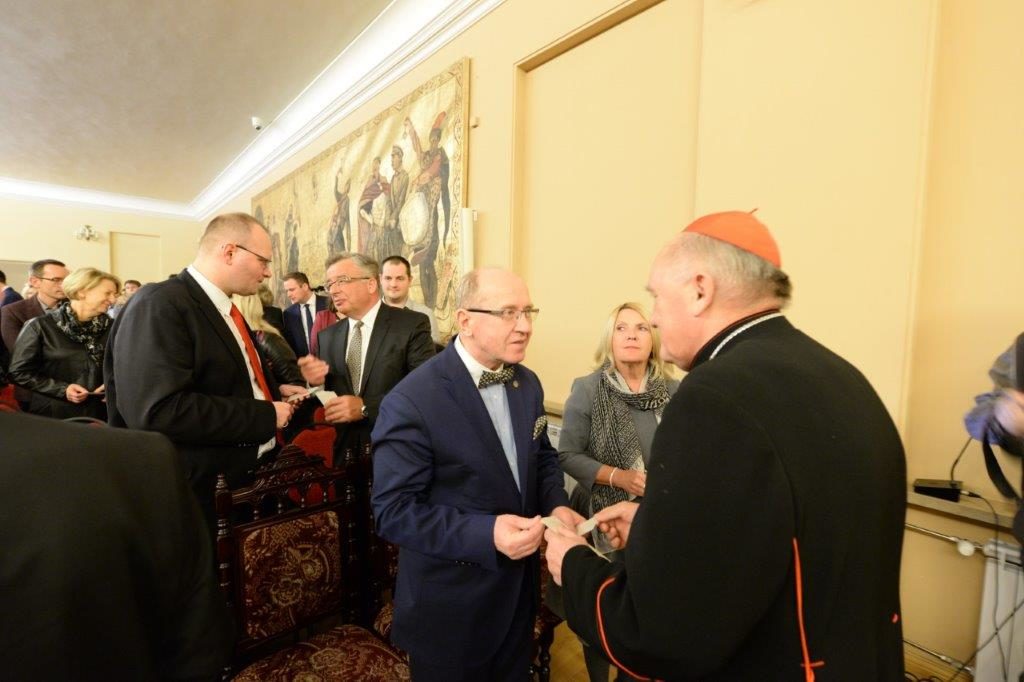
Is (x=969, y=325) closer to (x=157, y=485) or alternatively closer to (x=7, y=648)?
(x=157, y=485)

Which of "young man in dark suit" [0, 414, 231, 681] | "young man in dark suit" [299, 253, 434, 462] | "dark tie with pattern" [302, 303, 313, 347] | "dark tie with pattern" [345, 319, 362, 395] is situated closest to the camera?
"young man in dark suit" [0, 414, 231, 681]

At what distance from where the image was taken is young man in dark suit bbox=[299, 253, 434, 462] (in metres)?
3.05

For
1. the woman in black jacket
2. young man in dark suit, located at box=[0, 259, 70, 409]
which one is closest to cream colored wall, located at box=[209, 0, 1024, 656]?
the woman in black jacket

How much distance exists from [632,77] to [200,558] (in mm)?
3290

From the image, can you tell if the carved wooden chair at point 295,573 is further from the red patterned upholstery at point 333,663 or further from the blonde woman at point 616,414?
the blonde woman at point 616,414

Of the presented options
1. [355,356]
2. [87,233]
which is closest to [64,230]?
[87,233]

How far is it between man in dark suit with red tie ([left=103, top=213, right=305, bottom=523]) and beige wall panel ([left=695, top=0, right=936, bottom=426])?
8.02ft

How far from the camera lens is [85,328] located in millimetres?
3930

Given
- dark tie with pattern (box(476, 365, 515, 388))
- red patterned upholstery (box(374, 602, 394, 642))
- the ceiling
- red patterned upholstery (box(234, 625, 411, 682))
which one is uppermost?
the ceiling

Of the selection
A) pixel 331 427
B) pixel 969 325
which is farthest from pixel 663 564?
pixel 331 427

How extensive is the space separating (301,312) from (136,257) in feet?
34.3

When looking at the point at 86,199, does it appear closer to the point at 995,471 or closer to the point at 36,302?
the point at 36,302

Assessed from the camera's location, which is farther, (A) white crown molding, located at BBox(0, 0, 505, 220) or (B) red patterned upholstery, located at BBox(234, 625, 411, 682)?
(A) white crown molding, located at BBox(0, 0, 505, 220)

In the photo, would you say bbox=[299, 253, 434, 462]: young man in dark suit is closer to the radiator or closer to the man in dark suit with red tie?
the man in dark suit with red tie
